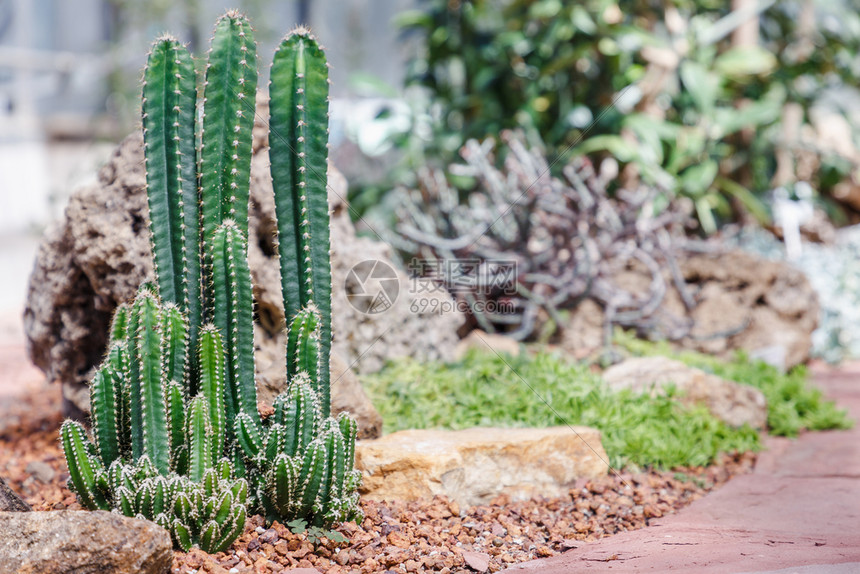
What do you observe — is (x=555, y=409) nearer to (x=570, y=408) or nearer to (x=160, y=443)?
(x=570, y=408)

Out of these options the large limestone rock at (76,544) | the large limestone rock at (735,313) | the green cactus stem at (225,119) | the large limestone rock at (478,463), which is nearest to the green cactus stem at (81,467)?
the large limestone rock at (76,544)

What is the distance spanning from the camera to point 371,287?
3.85 meters

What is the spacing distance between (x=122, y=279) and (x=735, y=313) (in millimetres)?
3585

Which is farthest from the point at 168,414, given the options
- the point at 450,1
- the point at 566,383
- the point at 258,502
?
the point at 450,1

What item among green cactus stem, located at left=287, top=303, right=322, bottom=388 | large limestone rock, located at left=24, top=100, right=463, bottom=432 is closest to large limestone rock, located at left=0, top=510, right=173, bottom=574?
green cactus stem, located at left=287, top=303, right=322, bottom=388

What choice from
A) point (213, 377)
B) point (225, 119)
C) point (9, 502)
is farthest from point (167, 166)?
point (9, 502)

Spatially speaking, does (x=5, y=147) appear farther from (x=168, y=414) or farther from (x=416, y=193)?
(x=168, y=414)

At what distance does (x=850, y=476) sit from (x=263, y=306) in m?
2.50

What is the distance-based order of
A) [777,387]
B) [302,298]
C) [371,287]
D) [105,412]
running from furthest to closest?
[777,387]
[371,287]
[302,298]
[105,412]

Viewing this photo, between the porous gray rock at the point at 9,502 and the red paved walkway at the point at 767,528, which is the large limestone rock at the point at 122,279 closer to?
the porous gray rock at the point at 9,502

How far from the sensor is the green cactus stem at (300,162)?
2457 millimetres

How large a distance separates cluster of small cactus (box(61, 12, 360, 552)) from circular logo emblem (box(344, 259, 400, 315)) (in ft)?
4.15

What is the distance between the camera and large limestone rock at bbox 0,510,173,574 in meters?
1.95

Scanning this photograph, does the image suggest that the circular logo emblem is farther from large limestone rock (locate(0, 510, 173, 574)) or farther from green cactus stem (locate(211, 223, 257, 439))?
large limestone rock (locate(0, 510, 173, 574))
